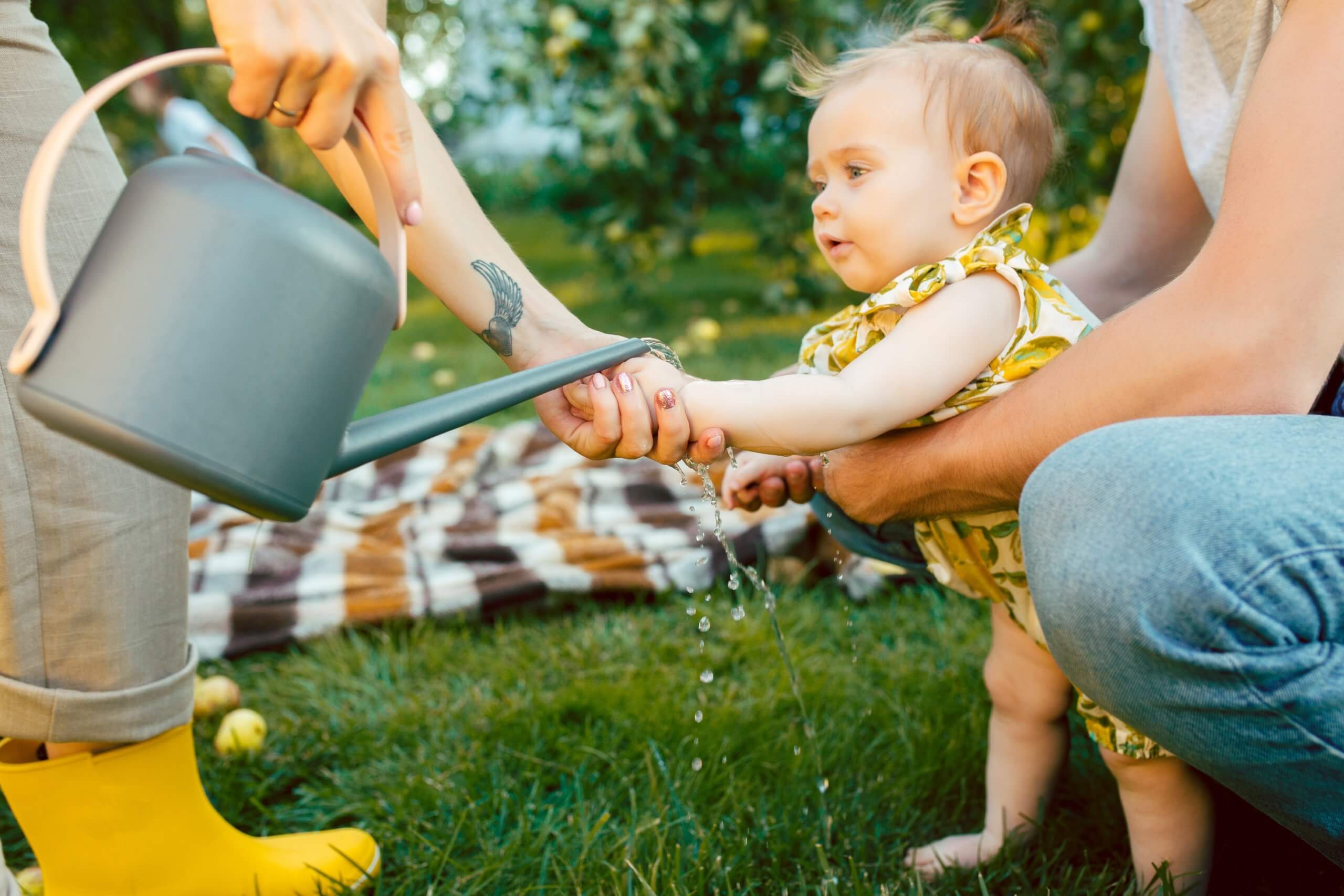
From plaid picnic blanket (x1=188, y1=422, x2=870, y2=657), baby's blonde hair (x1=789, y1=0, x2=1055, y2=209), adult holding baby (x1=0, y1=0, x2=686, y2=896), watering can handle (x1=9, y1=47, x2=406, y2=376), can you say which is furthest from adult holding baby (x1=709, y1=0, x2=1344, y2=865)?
plaid picnic blanket (x1=188, y1=422, x2=870, y2=657)

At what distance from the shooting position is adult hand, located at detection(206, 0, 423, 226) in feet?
2.49

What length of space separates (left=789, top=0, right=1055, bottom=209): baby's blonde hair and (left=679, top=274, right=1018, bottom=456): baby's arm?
224mm

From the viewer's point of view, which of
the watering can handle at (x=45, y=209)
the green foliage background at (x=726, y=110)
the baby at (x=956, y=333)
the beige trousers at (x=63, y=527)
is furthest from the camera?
the green foliage background at (x=726, y=110)

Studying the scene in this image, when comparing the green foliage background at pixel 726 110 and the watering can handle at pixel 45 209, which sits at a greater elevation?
the watering can handle at pixel 45 209

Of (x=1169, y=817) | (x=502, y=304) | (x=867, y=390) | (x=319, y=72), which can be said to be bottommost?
(x=1169, y=817)

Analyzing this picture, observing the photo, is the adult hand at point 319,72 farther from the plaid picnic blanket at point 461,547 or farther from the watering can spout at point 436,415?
the plaid picnic blanket at point 461,547

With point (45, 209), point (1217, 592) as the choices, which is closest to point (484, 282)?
point (45, 209)

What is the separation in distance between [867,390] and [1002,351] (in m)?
0.19

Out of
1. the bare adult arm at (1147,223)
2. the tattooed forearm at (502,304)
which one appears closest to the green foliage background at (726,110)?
the bare adult arm at (1147,223)

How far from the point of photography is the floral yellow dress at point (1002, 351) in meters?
1.20

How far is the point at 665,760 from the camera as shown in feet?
4.99

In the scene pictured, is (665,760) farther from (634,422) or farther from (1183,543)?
(1183,543)

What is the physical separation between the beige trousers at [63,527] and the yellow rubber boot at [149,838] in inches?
2.5

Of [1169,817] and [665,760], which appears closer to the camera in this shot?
[1169,817]
